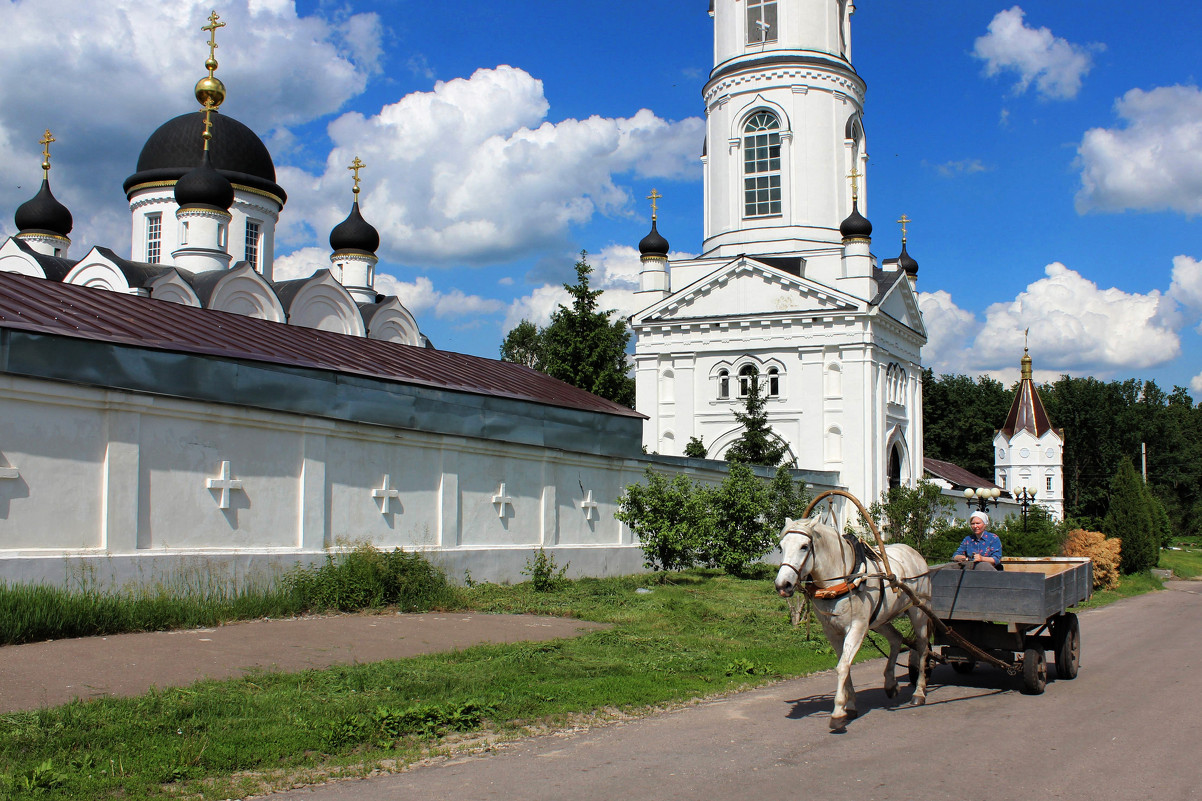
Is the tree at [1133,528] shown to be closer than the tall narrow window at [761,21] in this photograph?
Yes

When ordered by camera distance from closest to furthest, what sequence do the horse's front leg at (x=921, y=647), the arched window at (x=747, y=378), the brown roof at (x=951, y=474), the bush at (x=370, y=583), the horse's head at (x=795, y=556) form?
the horse's head at (x=795, y=556), the horse's front leg at (x=921, y=647), the bush at (x=370, y=583), the arched window at (x=747, y=378), the brown roof at (x=951, y=474)

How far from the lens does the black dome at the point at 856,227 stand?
39.6 m

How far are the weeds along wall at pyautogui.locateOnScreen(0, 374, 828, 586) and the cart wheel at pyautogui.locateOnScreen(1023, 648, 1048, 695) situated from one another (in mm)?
9434

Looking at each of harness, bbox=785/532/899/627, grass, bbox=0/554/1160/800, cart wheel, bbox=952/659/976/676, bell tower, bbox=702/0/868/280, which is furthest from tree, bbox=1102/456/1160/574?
harness, bbox=785/532/899/627

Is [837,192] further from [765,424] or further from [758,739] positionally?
[758,739]

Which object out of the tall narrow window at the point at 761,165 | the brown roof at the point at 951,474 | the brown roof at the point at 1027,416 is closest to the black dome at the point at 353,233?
the tall narrow window at the point at 761,165

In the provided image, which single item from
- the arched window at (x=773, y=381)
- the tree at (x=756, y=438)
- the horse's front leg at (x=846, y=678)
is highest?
the arched window at (x=773, y=381)

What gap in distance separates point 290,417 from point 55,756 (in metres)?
8.42

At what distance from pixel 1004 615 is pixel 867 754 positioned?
9.77ft

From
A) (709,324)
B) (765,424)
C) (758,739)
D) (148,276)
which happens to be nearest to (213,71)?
(148,276)

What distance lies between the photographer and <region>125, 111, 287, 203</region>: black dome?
37781 mm

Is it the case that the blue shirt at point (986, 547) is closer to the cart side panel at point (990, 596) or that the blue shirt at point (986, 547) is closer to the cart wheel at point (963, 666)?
the cart side panel at point (990, 596)

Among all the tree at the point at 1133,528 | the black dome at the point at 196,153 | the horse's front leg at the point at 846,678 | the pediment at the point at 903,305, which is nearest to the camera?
the horse's front leg at the point at 846,678

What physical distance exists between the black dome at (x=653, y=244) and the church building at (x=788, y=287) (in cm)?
5
